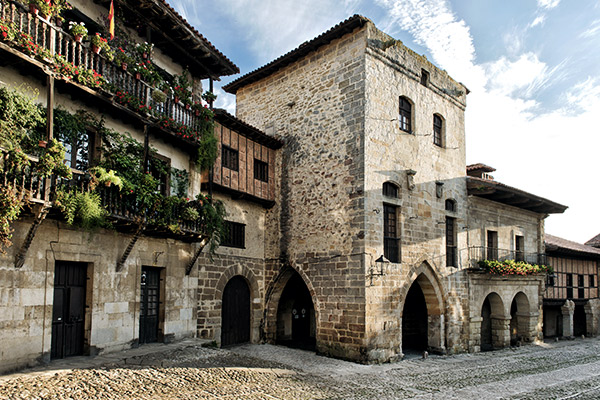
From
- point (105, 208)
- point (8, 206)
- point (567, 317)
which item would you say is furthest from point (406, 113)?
point (567, 317)

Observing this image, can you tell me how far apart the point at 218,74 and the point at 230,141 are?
87.3 inches

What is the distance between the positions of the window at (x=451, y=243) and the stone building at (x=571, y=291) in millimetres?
8560

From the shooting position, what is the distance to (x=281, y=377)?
36.9 feet

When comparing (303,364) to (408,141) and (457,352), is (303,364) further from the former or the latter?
(408,141)

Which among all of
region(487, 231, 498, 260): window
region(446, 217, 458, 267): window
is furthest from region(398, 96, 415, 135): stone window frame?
region(487, 231, 498, 260): window

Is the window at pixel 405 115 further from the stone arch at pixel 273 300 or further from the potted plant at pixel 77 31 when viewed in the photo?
the potted plant at pixel 77 31

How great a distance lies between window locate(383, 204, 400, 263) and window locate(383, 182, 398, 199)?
0.39 metres

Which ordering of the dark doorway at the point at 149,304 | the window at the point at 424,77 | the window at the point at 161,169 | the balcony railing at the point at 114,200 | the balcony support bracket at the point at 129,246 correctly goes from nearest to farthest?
the balcony railing at the point at 114,200
the balcony support bracket at the point at 129,246
the dark doorway at the point at 149,304
the window at the point at 161,169
the window at the point at 424,77

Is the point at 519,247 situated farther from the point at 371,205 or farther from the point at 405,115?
the point at 371,205

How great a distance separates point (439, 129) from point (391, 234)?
5719mm

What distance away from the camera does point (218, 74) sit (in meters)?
14.9

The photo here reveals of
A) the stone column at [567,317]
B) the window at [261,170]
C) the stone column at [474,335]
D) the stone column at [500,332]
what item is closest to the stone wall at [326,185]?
the window at [261,170]

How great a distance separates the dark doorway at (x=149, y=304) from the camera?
12.1m

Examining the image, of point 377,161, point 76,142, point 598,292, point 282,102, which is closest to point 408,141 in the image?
point 377,161
